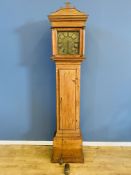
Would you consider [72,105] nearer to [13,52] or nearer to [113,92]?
[113,92]

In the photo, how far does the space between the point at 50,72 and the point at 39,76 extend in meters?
0.13

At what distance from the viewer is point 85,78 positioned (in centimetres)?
248

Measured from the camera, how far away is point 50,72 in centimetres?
248

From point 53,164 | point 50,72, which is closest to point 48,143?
point 53,164

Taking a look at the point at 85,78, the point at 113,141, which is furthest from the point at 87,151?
the point at 85,78

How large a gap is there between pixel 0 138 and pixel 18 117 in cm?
35

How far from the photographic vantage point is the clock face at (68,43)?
6.96ft

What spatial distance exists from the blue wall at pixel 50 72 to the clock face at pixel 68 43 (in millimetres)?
302

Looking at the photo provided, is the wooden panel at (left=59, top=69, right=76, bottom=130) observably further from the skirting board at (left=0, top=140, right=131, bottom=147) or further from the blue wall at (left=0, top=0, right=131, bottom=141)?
the skirting board at (left=0, top=140, right=131, bottom=147)

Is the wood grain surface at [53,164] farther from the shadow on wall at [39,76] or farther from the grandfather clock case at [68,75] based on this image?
the shadow on wall at [39,76]

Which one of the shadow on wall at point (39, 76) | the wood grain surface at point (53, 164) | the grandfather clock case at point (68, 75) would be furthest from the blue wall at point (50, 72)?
the grandfather clock case at point (68, 75)

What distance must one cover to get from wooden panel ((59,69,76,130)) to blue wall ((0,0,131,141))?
303 millimetres

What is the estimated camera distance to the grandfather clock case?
2.04 metres

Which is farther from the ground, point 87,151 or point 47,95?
point 47,95
